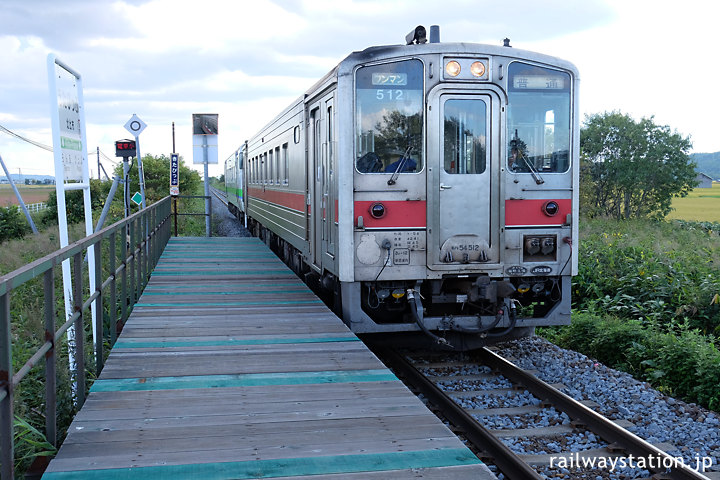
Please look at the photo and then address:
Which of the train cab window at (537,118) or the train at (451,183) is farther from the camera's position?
the train cab window at (537,118)

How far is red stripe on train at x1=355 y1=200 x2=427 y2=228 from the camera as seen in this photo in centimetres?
671

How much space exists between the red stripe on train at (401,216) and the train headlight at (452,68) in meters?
1.30

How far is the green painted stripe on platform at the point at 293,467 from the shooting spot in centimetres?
341

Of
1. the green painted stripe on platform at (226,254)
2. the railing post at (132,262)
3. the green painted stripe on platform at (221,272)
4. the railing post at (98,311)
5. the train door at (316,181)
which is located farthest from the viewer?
the green painted stripe on platform at (226,254)

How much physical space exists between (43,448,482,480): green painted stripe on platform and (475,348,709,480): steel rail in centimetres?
150

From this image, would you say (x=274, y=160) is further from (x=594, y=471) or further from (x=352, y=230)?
(x=594, y=471)

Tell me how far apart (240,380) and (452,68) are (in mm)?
3684

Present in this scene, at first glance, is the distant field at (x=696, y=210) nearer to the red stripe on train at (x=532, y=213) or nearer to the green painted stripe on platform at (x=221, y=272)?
the green painted stripe on platform at (x=221, y=272)

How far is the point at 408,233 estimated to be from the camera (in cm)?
673

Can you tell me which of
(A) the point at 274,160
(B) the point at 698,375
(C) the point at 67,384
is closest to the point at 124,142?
(A) the point at 274,160

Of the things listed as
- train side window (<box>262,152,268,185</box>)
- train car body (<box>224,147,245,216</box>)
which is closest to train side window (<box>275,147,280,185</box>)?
train side window (<box>262,152,268,185</box>)

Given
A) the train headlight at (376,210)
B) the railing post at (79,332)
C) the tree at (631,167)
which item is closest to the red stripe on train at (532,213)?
the train headlight at (376,210)

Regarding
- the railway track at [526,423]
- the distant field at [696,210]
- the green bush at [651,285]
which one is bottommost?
the railway track at [526,423]

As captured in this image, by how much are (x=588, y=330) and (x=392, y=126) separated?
3644 mm
